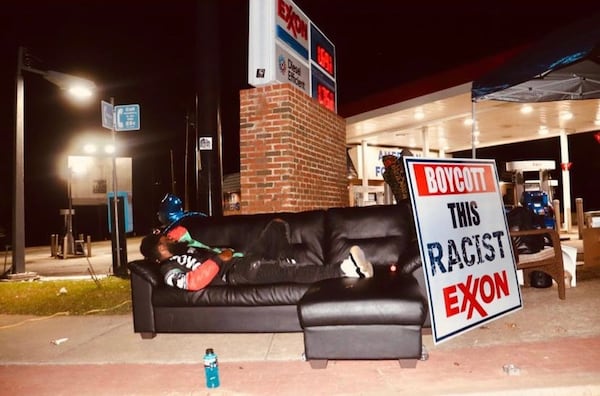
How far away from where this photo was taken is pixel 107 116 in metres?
7.46

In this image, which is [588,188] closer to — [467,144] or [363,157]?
[467,144]

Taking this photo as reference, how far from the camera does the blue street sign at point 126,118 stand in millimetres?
→ 7660

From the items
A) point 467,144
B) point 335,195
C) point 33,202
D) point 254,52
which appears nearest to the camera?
point 254,52

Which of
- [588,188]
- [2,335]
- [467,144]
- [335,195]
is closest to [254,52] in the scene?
[335,195]

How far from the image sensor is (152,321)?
13.4ft

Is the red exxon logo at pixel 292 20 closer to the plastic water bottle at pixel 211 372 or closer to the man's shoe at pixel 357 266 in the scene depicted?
the man's shoe at pixel 357 266

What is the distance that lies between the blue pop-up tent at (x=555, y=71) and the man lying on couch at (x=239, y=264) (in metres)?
3.14

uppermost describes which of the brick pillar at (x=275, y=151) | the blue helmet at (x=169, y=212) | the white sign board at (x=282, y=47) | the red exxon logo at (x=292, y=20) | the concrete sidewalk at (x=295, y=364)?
the red exxon logo at (x=292, y=20)

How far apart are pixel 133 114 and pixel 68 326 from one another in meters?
4.09

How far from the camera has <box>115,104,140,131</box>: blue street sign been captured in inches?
302

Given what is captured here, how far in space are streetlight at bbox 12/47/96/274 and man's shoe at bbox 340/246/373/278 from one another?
736 centimetres

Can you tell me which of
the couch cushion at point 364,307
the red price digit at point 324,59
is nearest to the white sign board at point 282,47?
the red price digit at point 324,59

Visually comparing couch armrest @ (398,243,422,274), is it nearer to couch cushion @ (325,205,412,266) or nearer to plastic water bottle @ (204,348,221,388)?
couch cushion @ (325,205,412,266)

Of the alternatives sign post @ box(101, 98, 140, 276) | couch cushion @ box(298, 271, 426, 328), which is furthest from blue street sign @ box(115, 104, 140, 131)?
couch cushion @ box(298, 271, 426, 328)
